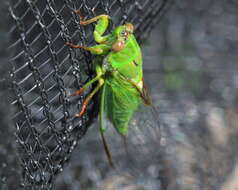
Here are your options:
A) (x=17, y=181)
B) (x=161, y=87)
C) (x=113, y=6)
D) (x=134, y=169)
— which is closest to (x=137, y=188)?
(x=134, y=169)

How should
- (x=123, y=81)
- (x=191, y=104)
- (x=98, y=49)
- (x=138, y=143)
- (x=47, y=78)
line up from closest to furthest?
(x=47, y=78)
(x=98, y=49)
(x=123, y=81)
(x=138, y=143)
(x=191, y=104)

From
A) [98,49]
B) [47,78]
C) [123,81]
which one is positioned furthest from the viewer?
[123,81]

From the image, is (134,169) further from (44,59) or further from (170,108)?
(44,59)

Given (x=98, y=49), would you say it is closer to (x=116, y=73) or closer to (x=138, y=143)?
(x=116, y=73)

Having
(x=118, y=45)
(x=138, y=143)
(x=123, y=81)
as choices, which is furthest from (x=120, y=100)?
(x=138, y=143)

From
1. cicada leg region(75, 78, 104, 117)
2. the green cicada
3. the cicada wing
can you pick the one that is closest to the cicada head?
the green cicada

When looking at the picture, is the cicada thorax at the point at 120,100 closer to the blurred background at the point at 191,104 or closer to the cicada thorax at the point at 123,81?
the cicada thorax at the point at 123,81
